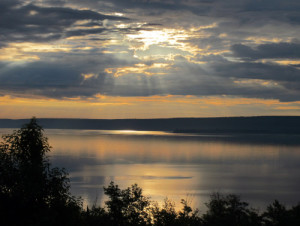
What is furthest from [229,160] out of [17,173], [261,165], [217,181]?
[17,173]

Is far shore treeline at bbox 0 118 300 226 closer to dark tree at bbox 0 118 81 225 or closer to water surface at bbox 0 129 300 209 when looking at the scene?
dark tree at bbox 0 118 81 225

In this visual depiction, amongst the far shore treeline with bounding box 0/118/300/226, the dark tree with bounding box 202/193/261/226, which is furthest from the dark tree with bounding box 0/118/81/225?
the dark tree with bounding box 202/193/261/226

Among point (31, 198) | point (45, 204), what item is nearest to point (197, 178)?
point (45, 204)

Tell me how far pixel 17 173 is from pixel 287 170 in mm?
68199

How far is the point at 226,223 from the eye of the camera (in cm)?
2052

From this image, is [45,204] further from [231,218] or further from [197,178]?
[197,178]

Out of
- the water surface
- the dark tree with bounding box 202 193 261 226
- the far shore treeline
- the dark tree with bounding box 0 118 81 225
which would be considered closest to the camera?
the dark tree with bounding box 0 118 81 225

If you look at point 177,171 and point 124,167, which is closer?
point 177,171

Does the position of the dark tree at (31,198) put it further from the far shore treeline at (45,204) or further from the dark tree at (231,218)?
the dark tree at (231,218)

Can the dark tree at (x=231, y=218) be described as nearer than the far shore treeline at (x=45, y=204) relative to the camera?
No

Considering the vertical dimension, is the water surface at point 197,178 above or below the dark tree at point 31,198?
below

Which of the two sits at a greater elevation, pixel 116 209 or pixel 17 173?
pixel 17 173

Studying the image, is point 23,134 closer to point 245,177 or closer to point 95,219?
point 95,219

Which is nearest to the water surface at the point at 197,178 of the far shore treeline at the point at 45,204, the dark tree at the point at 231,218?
the dark tree at the point at 231,218
